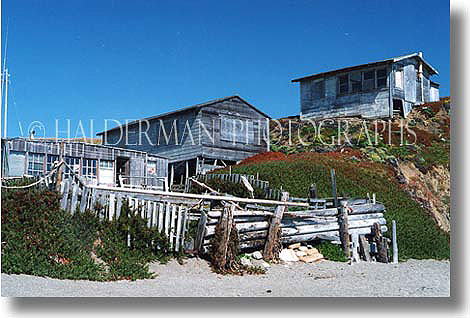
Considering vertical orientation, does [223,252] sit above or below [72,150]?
below

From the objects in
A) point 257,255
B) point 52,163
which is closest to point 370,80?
point 52,163

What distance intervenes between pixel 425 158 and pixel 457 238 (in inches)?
560

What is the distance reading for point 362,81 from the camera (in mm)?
31188

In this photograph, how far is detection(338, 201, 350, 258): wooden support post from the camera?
37.1 feet

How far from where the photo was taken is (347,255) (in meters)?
11.2

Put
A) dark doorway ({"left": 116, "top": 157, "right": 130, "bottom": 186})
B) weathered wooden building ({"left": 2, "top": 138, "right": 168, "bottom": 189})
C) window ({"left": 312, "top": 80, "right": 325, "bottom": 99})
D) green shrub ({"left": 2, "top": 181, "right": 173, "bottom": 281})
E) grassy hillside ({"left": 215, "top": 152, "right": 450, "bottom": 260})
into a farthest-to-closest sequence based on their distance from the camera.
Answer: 1. window ({"left": 312, "top": 80, "right": 325, "bottom": 99})
2. dark doorway ({"left": 116, "top": 157, "right": 130, "bottom": 186})
3. weathered wooden building ({"left": 2, "top": 138, "right": 168, "bottom": 189})
4. grassy hillside ({"left": 215, "top": 152, "right": 450, "bottom": 260})
5. green shrub ({"left": 2, "top": 181, "right": 173, "bottom": 281})

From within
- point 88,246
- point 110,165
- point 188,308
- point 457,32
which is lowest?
point 188,308

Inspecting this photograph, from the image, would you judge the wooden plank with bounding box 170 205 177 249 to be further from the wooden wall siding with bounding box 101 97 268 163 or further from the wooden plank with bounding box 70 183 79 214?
the wooden wall siding with bounding box 101 97 268 163

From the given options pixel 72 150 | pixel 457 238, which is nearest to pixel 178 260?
pixel 457 238

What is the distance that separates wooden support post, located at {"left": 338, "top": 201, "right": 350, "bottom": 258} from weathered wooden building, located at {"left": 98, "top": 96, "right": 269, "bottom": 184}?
13758 mm

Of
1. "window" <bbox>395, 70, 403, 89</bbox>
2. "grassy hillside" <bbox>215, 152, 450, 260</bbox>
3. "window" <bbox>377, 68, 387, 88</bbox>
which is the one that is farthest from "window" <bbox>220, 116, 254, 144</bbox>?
"window" <bbox>395, 70, 403, 89</bbox>

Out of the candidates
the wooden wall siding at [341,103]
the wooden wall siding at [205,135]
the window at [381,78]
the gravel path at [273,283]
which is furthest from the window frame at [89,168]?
the window at [381,78]

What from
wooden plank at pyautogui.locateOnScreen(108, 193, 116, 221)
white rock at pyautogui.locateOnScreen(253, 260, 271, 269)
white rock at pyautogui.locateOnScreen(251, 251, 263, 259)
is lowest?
white rock at pyautogui.locateOnScreen(253, 260, 271, 269)

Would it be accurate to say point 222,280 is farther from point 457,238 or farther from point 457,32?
point 457,32
